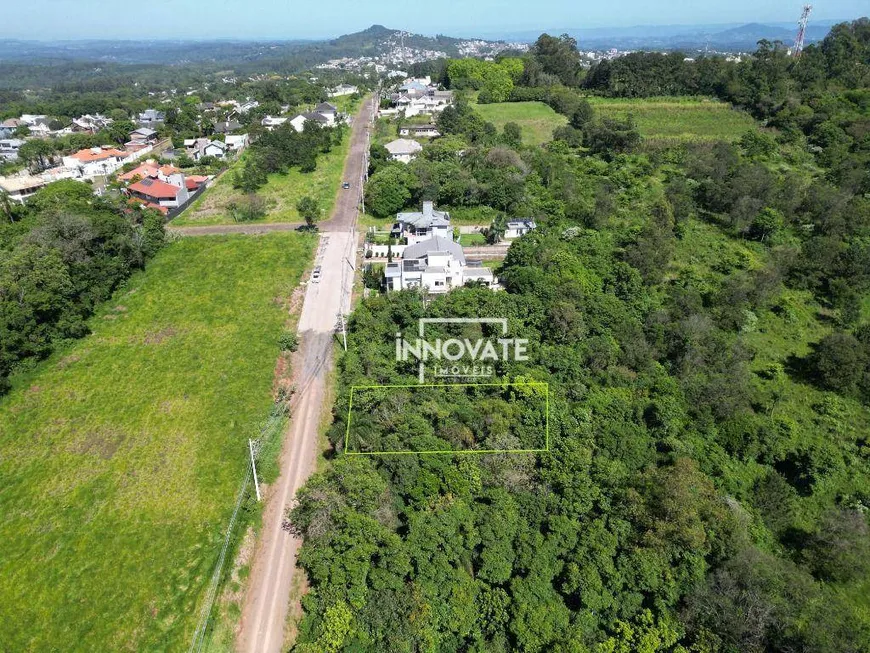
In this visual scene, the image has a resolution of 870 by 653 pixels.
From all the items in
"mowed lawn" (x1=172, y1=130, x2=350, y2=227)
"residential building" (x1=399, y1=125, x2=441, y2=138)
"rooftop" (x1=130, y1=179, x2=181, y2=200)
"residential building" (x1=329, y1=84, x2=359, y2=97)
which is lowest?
"mowed lawn" (x1=172, y1=130, x2=350, y2=227)

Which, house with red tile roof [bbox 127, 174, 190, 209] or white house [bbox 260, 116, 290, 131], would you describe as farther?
white house [bbox 260, 116, 290, 131]

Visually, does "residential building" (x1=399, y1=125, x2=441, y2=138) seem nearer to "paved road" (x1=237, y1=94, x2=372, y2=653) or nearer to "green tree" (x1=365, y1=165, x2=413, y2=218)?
"green tree" (x1=365, y1=165, x2=413, y2=218)

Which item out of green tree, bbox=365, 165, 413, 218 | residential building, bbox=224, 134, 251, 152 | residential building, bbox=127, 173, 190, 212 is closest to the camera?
green tree, bbox=365, 165, 413, 218

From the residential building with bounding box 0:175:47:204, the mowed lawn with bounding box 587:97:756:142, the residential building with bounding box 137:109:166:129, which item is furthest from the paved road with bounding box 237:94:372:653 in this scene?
the residential building with bounding box 137:109:166:129

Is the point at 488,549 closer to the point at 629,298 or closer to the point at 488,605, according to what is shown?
the point at 488,605

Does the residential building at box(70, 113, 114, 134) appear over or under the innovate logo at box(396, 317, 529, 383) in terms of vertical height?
over

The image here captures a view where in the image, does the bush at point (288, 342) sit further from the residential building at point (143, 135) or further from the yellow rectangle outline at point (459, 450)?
the residential building at point (143, 135)

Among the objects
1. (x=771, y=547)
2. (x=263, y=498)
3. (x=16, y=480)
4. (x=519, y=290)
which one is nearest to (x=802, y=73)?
(x=519, y=290)
